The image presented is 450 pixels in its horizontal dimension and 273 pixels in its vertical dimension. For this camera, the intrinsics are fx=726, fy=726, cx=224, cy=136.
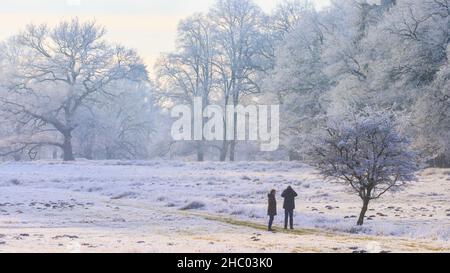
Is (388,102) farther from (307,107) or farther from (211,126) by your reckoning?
(211,126)

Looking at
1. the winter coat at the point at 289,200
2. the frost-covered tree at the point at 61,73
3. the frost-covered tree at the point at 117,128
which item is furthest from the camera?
the frost-covered tree at the point at 117,128

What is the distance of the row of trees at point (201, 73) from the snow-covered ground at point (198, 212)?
24.5ft

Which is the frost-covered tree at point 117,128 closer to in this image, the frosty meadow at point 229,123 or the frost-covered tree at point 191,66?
the frost-covered tree at point 191,66

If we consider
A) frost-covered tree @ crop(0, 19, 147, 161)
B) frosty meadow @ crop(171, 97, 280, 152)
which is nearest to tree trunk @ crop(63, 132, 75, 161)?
frost-covered tree @ crop(0, 19, 147, 161)

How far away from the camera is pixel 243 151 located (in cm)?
7869

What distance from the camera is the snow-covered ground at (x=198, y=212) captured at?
69.0 ft

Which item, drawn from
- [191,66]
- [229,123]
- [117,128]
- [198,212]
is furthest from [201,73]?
[198,212]

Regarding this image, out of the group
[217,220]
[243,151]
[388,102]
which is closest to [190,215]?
[217,220]

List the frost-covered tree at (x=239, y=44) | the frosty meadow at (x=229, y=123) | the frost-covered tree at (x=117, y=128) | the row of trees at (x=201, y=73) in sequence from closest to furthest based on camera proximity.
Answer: the row of trees at (x=201, y=73)
the frosty meadow at (x=229, y=123)
the frost-covered tree at (x=239, y=44)
the frost-covered tree at (x=117, y=128)

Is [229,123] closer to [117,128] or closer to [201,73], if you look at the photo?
[201,73]

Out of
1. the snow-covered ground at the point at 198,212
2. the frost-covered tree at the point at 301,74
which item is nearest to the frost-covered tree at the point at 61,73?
the snow-covered ground at the point at 198,212

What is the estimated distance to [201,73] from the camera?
69.6 metres

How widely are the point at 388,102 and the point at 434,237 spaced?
1974 centimetres

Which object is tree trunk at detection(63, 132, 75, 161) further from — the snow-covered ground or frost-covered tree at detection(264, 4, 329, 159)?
frost-covered tree at detection(264, 4, 329, 159)
